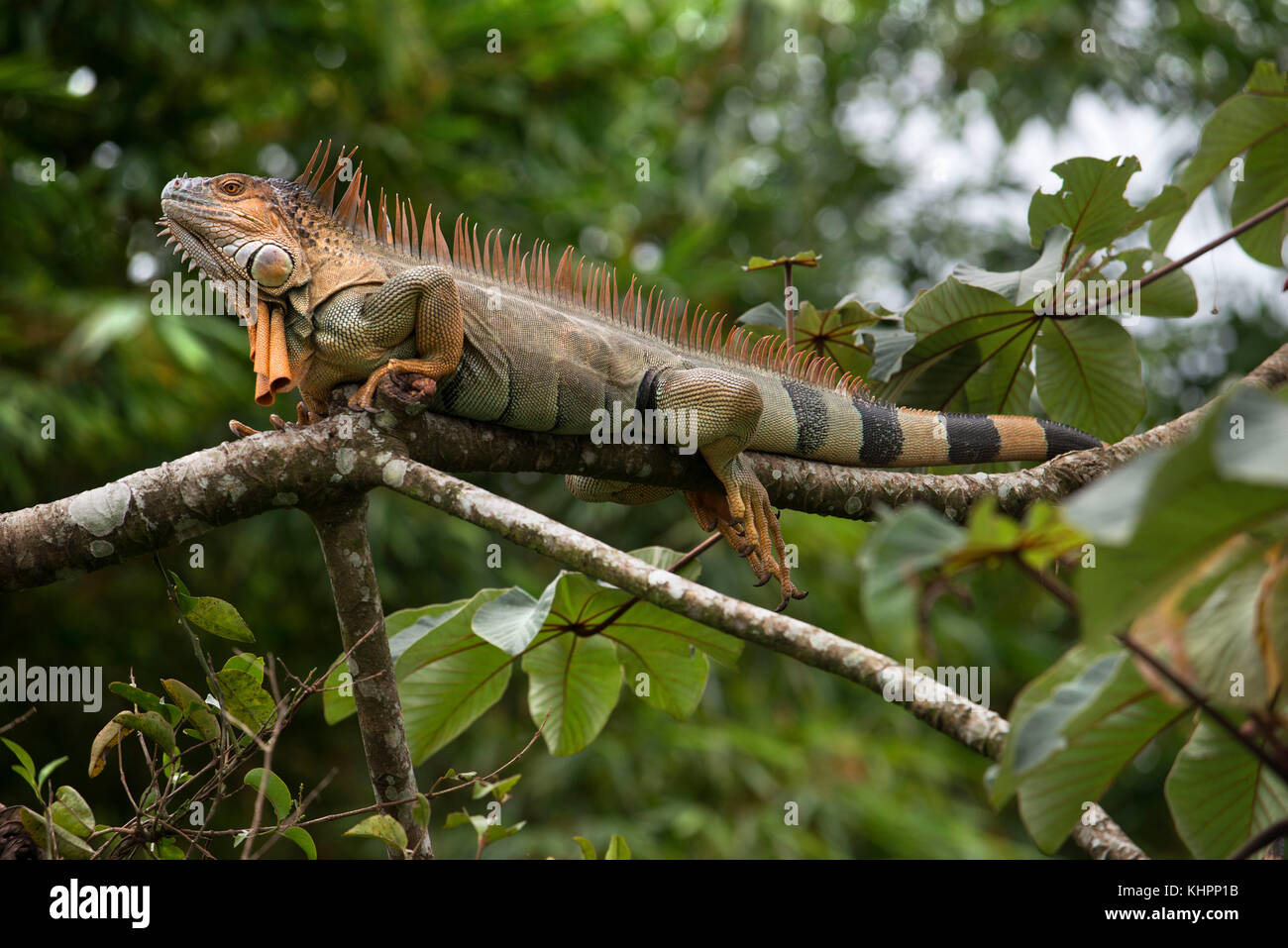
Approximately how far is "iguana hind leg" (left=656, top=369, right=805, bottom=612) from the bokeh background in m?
5.02

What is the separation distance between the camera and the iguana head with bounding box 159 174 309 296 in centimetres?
293

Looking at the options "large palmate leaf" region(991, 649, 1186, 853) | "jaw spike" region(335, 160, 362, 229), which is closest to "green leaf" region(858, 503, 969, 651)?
Answer: "large palmate leaf" region(991, 649, 1186, 853)

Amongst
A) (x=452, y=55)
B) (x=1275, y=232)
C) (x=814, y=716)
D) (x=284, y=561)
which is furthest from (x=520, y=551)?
(x=1275, y=232)

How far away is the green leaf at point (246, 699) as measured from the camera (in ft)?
7.04

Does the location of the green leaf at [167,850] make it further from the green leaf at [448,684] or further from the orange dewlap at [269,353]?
the orange dewlap at [269,353]

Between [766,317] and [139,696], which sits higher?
[766,317]

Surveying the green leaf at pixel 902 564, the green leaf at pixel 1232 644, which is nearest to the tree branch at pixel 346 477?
the green leaf at pixel 1232 644

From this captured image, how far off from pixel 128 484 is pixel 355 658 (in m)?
0.58

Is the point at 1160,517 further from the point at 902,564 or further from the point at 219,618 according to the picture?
the point at 219,618

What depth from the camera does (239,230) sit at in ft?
9.83

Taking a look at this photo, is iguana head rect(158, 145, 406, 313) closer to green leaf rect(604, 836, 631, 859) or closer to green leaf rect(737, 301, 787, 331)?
green leaf rect(737, 301, 787, 331)

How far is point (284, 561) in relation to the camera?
8680 mm

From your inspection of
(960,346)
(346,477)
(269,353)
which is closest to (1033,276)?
(960,346)

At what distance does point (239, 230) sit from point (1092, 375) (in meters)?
2.47
